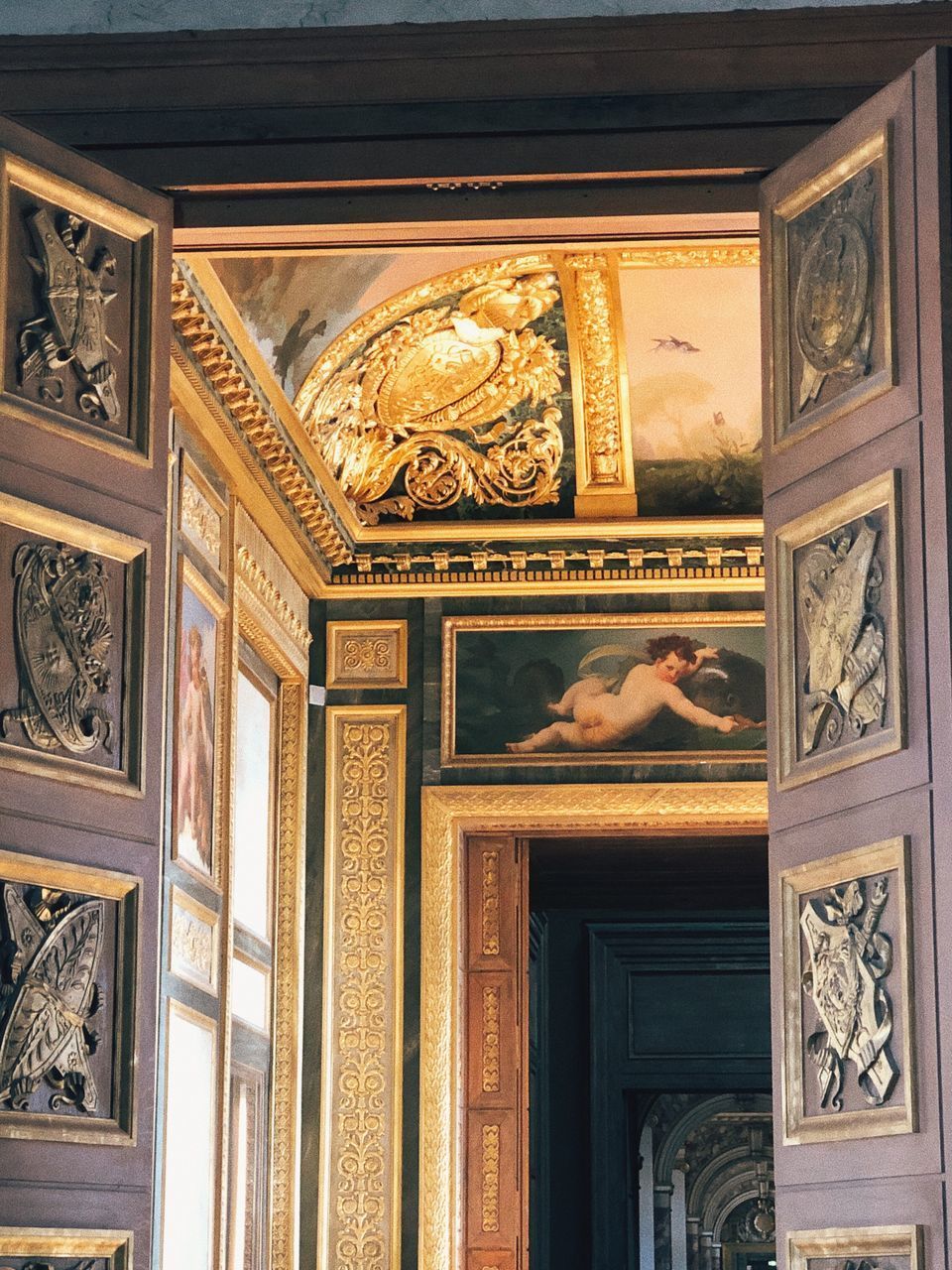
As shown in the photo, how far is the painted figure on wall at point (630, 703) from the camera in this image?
12.3m

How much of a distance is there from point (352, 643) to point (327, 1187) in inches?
115

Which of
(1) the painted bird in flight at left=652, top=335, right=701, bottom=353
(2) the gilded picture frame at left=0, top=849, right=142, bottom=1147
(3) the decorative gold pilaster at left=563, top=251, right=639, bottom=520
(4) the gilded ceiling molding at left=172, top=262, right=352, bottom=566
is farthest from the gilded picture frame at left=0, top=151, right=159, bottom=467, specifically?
(1) the painted bird in flight at left=652, top=335, right=701, bottom=353

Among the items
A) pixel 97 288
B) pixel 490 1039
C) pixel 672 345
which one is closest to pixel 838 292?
pixel 97 288

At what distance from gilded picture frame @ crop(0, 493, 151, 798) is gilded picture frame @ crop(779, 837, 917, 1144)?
Result: 1561mm

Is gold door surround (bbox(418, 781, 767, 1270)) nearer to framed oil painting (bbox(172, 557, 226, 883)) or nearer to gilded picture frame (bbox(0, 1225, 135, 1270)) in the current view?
framed oil painting (bbox(172, 557, 226, 883))

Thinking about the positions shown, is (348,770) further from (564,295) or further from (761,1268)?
(761,1268)

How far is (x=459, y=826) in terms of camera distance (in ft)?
40.3

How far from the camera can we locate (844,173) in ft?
17.5

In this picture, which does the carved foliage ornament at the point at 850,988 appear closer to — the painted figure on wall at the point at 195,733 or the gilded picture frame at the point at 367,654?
the painted figure on wall at the point at 195,733

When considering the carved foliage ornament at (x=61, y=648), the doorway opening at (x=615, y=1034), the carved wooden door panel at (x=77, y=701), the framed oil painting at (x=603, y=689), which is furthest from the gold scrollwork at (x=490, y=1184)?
the carved foliage ornament at (x=61, y=648)

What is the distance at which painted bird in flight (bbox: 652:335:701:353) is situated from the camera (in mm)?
11469

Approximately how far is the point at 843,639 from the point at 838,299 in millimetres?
830

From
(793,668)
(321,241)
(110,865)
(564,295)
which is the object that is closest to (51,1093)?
(110,865)

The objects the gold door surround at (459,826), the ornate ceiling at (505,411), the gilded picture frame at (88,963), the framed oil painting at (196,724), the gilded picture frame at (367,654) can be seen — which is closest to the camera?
the gilded picture frame at (88,963)
